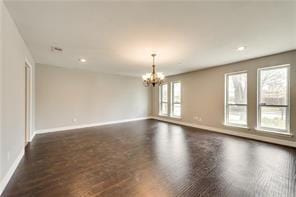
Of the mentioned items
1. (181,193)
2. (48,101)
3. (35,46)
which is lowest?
(181,193)

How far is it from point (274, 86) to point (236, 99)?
115 centimetres

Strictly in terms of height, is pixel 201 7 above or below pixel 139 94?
above

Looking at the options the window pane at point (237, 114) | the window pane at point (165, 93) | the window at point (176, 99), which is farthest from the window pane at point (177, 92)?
the window pane at point (237, 114)

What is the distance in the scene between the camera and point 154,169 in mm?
2736

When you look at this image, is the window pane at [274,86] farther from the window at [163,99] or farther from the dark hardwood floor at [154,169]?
the window at [163,99]

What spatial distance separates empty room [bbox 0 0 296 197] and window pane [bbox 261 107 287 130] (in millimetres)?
25

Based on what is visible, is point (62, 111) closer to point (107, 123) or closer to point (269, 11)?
point (107, 123)

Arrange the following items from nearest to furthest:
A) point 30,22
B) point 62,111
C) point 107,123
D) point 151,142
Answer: point 30,22 < point 151,142 < point 62,111 < point 107,123

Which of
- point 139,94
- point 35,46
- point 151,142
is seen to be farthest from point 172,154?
point 139,94

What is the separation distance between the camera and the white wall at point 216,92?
401cm

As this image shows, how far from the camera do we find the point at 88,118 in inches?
259

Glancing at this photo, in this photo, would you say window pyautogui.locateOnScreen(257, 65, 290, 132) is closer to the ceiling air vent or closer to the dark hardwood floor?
the dark hardwood floor

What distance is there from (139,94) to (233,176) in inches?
255

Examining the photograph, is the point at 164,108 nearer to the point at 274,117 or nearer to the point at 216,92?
the point at 216,92
